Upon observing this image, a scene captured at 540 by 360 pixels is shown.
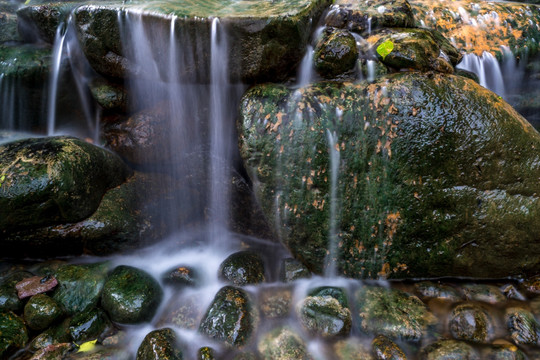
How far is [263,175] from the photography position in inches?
167

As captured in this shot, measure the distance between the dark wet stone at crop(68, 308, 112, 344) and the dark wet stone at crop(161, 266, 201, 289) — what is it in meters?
0.91

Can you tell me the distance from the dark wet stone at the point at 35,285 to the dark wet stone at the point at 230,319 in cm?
206

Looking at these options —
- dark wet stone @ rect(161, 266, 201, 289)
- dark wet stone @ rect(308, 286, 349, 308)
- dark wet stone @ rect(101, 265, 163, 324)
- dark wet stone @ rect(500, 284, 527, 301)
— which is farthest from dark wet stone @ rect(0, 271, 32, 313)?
dark wet stone @ rect(500, 284, 527, 301)

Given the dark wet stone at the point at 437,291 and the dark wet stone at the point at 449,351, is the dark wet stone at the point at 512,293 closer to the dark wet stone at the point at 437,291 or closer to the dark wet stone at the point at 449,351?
the dark wet stone at the point at 437,291

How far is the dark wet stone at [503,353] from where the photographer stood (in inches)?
130

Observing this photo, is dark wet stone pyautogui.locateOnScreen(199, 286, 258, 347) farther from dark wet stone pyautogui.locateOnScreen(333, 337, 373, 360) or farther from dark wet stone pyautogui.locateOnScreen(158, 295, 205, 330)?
dark wet stone pyautogui.locateOnScreen(333, 337, 373, 360)

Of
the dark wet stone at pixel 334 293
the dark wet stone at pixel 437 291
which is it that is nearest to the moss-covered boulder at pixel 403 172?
the dark wet stone at pixel 437 291

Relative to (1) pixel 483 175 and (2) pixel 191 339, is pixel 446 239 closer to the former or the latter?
(1) pixel 483 175

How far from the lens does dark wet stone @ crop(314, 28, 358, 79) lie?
4.28m

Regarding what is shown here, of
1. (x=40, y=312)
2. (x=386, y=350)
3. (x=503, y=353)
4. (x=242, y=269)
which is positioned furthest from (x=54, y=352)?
(x=503, y=353)

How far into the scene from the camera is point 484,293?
4.11 m

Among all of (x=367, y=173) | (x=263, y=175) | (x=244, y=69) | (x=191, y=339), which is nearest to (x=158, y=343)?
(x=191, y=339)

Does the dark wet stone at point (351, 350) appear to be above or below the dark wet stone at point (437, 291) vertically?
below

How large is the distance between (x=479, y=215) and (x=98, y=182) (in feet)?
17.2
